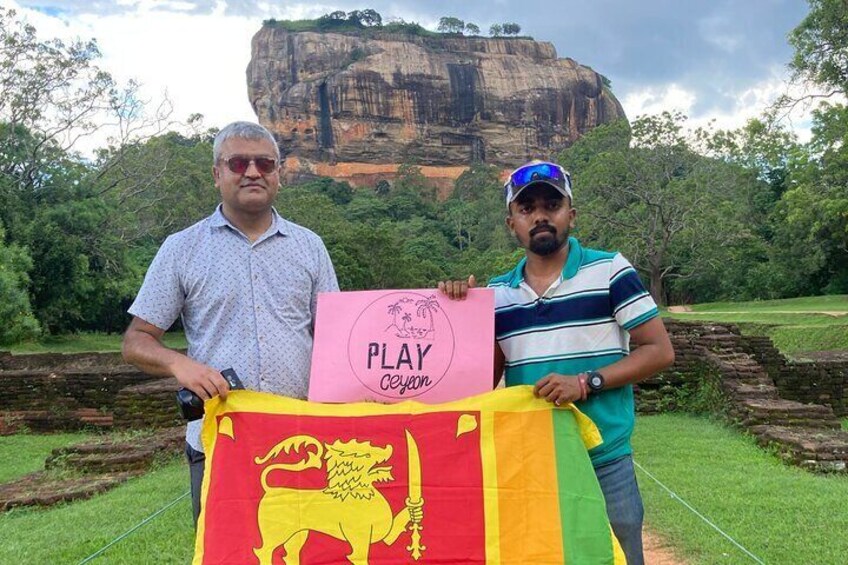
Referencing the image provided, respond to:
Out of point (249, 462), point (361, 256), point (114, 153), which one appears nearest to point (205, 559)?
point (249, 462)

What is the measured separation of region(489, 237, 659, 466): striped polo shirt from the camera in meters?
2.16

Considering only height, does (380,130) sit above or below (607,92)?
below

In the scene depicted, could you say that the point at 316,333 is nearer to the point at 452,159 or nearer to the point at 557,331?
the point at 557,331

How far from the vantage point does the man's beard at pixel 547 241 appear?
2.19 m

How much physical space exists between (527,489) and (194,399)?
1.01 m

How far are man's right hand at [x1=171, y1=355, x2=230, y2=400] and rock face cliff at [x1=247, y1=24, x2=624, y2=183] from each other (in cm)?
7726

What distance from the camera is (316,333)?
7.86 ft

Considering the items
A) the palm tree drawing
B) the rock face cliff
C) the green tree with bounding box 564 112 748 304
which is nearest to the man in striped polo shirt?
the palm tree drawing

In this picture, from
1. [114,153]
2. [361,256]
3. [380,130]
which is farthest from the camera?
[380,130]

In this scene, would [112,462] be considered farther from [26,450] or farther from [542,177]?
[542,177]

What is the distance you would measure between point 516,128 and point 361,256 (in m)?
54.6

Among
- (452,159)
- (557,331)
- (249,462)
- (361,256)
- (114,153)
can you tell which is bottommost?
(249,462)

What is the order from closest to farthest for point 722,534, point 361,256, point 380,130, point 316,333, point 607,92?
point 316,333, point 722,534, point 361,256, point 380,130, point 607,92

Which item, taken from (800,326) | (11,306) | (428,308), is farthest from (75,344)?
(428,308)
